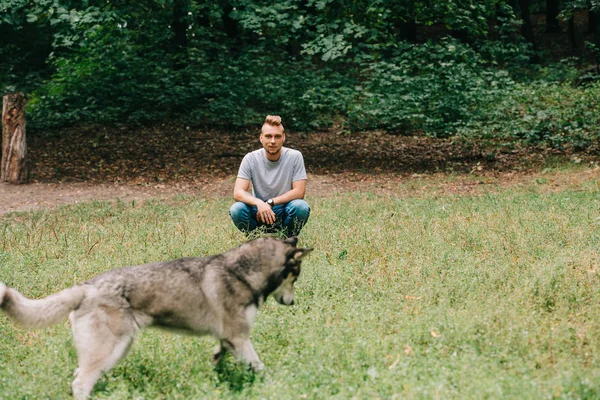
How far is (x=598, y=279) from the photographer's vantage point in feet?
19.8

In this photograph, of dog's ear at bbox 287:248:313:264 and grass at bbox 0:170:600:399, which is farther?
dog's ear at bbox 287:248:313:264

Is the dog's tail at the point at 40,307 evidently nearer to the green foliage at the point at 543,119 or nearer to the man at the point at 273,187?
the man at the point at 273,187

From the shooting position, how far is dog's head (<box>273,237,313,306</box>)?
457 centimetres

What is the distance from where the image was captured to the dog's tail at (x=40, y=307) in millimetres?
3973

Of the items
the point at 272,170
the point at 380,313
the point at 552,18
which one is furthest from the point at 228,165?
the point at 552,18

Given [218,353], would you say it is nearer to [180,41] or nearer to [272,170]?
[272,170]

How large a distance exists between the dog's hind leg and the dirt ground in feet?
29.9

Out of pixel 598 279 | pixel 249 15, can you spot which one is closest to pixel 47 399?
pixel 598 279

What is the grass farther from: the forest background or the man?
the forest background

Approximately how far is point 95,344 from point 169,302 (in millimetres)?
552

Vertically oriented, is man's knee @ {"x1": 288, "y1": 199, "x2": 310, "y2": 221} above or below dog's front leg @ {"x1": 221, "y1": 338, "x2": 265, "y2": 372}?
above

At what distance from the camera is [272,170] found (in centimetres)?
753

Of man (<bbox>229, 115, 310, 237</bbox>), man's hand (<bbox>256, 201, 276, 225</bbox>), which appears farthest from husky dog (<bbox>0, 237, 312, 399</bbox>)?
man (<bbox>229, 115, 310, 237</bbox>)

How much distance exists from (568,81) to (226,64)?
39.8 ft
